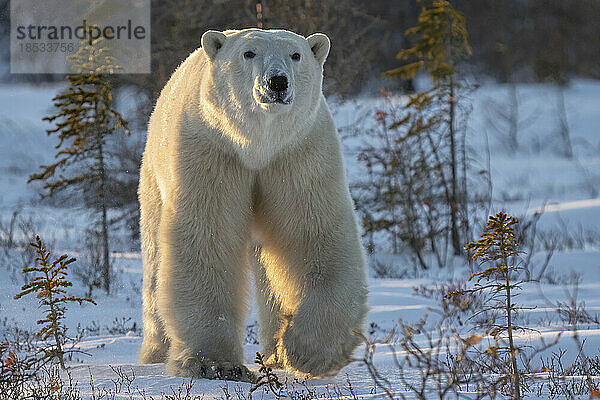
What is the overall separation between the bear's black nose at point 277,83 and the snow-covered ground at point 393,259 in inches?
47.3

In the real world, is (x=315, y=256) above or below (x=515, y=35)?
below

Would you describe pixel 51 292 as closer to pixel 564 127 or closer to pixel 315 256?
pixel 315 256

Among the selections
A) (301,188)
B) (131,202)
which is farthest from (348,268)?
(131,202)

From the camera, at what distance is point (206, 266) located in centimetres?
407

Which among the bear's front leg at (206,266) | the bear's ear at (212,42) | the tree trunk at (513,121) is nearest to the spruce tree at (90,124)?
the bear's ear at (212,42)

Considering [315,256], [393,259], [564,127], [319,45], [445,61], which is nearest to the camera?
[315,256]

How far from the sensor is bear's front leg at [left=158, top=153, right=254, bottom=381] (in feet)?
13.2

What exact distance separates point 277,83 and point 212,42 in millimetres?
666

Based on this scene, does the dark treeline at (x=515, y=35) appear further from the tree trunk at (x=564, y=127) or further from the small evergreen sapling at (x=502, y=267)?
the small evergreen sapling at (x=502, y=267)

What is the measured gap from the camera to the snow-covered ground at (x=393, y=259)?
4.35 metres

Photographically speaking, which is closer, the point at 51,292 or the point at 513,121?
the point at 51,292

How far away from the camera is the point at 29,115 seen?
21703mm

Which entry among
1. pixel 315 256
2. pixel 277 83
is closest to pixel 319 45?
pixel 277 83

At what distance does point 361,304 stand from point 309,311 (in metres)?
0.27
